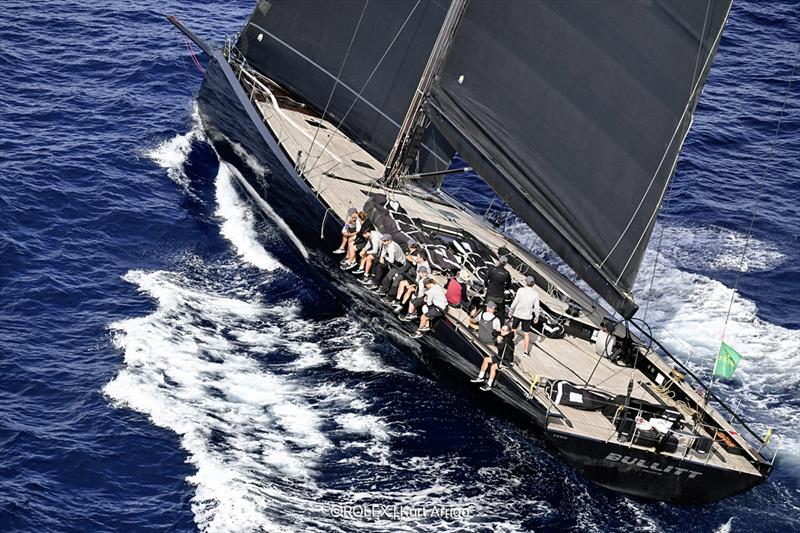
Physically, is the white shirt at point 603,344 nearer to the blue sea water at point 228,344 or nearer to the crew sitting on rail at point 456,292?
the blue sea water at point 228,344

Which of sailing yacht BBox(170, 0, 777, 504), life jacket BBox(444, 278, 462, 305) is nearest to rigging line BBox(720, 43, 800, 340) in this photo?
sailing yacht BBox(170, 0, 777, 504)

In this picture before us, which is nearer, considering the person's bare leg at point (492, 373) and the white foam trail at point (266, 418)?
the white foam trail at point (266, 418)

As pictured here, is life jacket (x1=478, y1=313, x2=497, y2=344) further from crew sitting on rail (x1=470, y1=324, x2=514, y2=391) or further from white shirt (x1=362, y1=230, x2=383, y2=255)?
white shirt (x1=362, y1=230, x2=383, y2=255)

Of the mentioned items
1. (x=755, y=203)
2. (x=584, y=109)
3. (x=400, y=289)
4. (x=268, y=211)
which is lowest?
(x=268, y=211)

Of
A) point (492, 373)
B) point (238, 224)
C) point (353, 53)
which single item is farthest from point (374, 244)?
point (353, 53)

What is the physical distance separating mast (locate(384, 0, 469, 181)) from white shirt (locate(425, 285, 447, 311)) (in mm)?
5581

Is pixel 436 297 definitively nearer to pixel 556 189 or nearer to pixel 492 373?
pixel 492 373

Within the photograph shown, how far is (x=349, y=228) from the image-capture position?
109 ft

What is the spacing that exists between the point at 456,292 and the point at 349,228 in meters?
4.12

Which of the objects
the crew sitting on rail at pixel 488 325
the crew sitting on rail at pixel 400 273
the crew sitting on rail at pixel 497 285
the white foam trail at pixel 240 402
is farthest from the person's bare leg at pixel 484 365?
the crew sitting on rail at pixel 400 273

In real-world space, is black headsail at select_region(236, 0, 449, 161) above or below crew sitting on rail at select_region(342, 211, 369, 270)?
above

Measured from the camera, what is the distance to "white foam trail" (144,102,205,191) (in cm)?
4094

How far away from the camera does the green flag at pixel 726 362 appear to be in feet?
90.9

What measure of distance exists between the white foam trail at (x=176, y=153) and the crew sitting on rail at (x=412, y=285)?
1206cm
